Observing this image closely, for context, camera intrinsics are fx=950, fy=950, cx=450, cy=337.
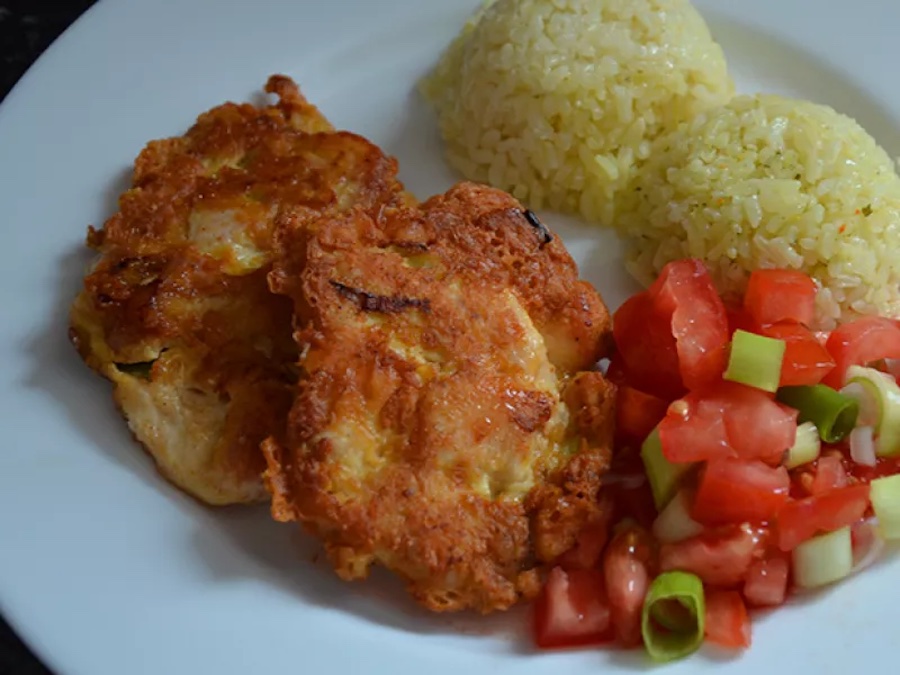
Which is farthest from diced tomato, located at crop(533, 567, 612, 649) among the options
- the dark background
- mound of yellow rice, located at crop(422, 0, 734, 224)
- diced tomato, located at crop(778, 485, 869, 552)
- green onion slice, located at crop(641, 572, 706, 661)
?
the dark background

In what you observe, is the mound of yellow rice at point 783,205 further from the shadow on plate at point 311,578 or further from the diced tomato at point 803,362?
the shadow on plate at point 311,578

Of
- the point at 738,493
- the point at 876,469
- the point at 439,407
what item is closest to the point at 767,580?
the point at 738,493

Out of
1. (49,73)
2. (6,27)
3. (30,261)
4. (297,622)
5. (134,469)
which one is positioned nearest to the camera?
(297,622)

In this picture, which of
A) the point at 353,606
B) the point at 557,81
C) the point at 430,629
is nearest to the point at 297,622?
the point at 353,606

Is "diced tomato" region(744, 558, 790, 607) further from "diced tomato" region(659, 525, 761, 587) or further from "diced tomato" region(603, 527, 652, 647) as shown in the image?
"diced tomato" region(603, 527, 652, 647)

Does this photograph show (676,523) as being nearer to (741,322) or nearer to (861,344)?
(741,322)

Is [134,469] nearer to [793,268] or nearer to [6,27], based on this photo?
[793,268]
